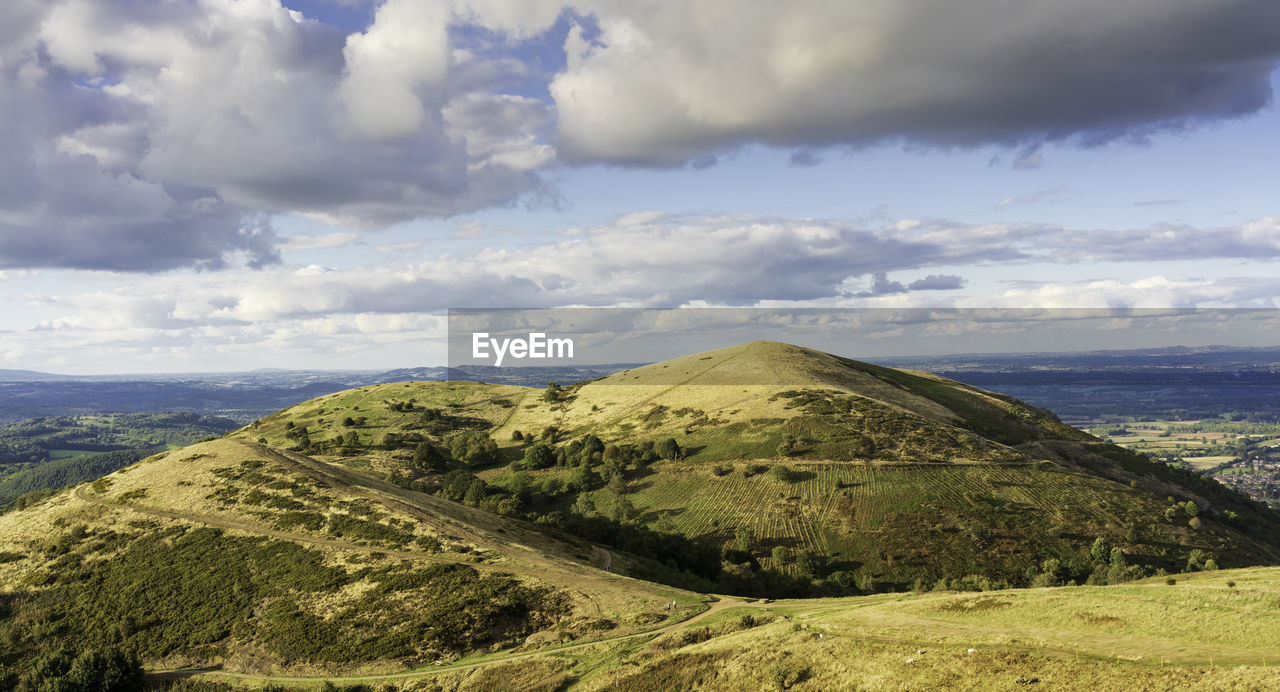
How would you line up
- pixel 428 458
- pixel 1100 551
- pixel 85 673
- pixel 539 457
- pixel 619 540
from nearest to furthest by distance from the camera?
1. pixel 85 673
2. pixel 1100 551
3. pixel 619 540
4. pixel 539 457
5. pixel 428 458

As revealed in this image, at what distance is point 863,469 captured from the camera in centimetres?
10625

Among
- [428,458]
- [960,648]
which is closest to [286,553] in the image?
[960,648]

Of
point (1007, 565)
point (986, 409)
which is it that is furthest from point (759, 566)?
point (986, 409)

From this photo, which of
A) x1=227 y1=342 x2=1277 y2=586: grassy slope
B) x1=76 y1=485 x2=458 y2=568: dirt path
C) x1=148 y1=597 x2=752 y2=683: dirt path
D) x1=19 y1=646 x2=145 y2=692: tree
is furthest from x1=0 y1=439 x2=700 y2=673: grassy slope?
x1=227 y1=342 x2=1277 y2=586: grassy slope

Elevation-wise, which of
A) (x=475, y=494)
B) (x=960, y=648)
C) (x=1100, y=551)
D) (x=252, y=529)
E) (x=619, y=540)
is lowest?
(x=1100, y=551)

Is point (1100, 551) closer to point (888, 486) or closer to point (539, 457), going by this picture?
point (888, 486)

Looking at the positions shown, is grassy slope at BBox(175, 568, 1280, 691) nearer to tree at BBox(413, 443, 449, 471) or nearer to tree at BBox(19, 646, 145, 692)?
tree at BBox(19, 646, 145, 692)

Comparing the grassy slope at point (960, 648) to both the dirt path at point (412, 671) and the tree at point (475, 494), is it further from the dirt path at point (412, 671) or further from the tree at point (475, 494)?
the tree at point (475, 494)

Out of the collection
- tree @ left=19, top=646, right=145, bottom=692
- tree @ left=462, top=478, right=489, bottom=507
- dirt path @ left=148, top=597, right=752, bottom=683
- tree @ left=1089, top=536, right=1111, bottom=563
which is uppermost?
tree @ left=19, top=646, right=145, bottom=692

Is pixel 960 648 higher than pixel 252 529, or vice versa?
pixel 960 648

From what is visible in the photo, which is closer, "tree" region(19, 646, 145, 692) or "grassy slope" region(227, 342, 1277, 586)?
"tree" region(19, 646, 145, 692)

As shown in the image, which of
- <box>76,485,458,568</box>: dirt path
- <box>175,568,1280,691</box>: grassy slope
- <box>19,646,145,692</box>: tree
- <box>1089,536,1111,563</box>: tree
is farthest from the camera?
<box>1089,536,1111,563</box>: tree

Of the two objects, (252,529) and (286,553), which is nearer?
(286,553)

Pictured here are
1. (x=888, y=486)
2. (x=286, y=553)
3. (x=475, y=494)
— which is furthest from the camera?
(x=475, y=494)
